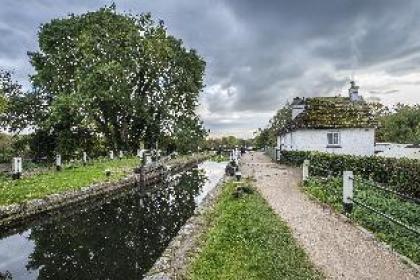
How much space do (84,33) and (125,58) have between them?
15.4 feet

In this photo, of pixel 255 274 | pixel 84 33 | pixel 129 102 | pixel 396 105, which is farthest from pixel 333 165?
pixel 396 105

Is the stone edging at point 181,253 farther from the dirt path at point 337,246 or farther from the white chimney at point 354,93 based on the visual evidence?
the white chimney at point 354,93

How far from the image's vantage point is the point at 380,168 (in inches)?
831

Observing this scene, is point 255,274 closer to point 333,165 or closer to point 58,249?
point 58,249

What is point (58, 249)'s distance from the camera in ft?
45.2

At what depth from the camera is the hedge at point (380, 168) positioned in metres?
17.4

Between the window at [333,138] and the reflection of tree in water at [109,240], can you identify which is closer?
the reflection of tree in water at [109,240]

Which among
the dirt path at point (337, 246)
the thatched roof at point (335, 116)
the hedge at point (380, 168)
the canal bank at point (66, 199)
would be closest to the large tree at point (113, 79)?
the canal bank at point (66, 199)

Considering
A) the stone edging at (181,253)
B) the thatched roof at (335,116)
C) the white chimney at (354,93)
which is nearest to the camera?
the stone edging at (181,253)

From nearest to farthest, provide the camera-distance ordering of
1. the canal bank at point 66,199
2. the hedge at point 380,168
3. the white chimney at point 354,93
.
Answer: the canal bank at point 66,199, the hedge at point 380,168, the white chimney at point 354,93

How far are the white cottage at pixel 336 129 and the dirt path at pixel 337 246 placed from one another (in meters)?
25.8

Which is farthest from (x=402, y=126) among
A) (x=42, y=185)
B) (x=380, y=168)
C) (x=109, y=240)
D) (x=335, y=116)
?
(x=109, y=240)

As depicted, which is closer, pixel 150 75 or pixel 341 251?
Result: pixel 341 251

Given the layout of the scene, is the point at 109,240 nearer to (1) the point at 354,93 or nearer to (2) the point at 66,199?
(2) the point at 66,199
